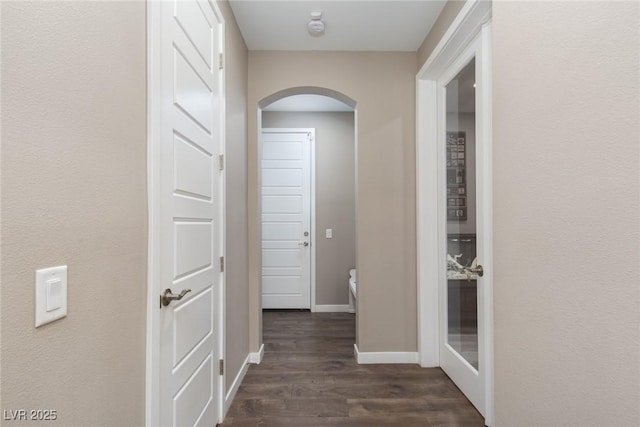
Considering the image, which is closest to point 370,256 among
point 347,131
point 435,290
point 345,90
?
point 435,290

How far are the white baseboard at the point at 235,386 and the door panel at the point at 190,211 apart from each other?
0.15 metres

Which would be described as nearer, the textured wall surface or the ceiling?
the textured wall surface

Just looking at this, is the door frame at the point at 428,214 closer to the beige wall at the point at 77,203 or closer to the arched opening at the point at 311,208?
the arched opening at the point at 311,208

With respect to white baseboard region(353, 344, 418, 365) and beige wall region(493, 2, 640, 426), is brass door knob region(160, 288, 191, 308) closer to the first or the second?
beige wall region(493, 2, 640, 426)

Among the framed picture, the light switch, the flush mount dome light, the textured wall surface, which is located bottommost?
the light switch

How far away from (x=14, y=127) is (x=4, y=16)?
0.69 feet

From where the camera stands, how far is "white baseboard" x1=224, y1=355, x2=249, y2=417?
6.97 ft

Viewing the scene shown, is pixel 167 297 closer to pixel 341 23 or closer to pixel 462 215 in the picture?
pixel 462 215

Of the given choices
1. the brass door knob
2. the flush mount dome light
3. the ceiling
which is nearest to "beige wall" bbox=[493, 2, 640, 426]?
the ceiling

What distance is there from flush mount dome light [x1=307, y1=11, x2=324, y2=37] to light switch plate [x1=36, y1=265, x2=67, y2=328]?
234 centimetres

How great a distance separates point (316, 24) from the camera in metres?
2.50

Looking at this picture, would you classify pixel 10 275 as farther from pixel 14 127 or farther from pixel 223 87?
pixel 223 87

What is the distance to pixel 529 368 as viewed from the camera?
1.39m

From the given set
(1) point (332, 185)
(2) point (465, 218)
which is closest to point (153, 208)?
(2) point (465, 218)
